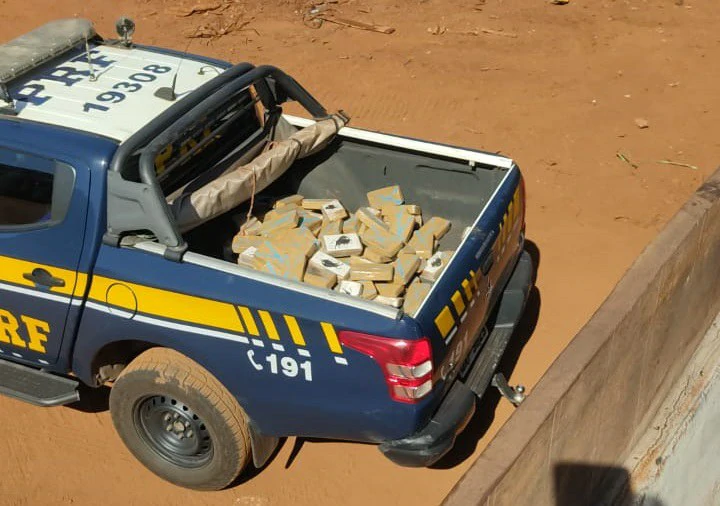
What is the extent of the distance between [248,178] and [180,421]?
4.73 ft

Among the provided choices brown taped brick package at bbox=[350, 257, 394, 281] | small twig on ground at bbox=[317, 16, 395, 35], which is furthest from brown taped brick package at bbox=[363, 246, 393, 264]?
small twig on ground at bbox=[317, 16, 395, 35]

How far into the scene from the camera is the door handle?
15.0 feet

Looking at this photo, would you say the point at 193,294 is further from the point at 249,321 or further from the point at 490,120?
the point at 490,120

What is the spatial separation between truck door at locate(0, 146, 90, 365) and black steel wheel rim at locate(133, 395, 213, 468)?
61 centimetres

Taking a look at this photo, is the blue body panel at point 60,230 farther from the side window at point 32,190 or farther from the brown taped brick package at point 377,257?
the brown taped brick package at point 377,257

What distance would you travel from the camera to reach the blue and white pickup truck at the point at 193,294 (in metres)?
4.15

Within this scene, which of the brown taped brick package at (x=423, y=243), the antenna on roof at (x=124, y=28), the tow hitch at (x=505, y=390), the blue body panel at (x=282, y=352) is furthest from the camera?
the antenna on roof at (x=124, y=28)

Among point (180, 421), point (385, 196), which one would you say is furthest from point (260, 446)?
point (385, 196)

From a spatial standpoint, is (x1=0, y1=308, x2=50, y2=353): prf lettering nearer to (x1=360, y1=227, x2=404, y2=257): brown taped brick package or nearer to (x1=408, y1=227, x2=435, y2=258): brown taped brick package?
(x1=360, y1=227, x2=404, y2=257): brown taped brick package

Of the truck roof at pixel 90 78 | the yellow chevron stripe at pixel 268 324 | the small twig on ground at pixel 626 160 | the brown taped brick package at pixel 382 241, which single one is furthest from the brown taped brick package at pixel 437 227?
the small twig on ground at pixel 626 160

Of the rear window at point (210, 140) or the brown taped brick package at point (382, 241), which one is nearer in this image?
the rear window at point (210, 140)

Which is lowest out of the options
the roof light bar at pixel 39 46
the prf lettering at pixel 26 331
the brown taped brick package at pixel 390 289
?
the prf lettering at pixel 26 331

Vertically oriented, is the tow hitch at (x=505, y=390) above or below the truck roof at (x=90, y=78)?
below

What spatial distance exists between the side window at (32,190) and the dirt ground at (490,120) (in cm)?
147
